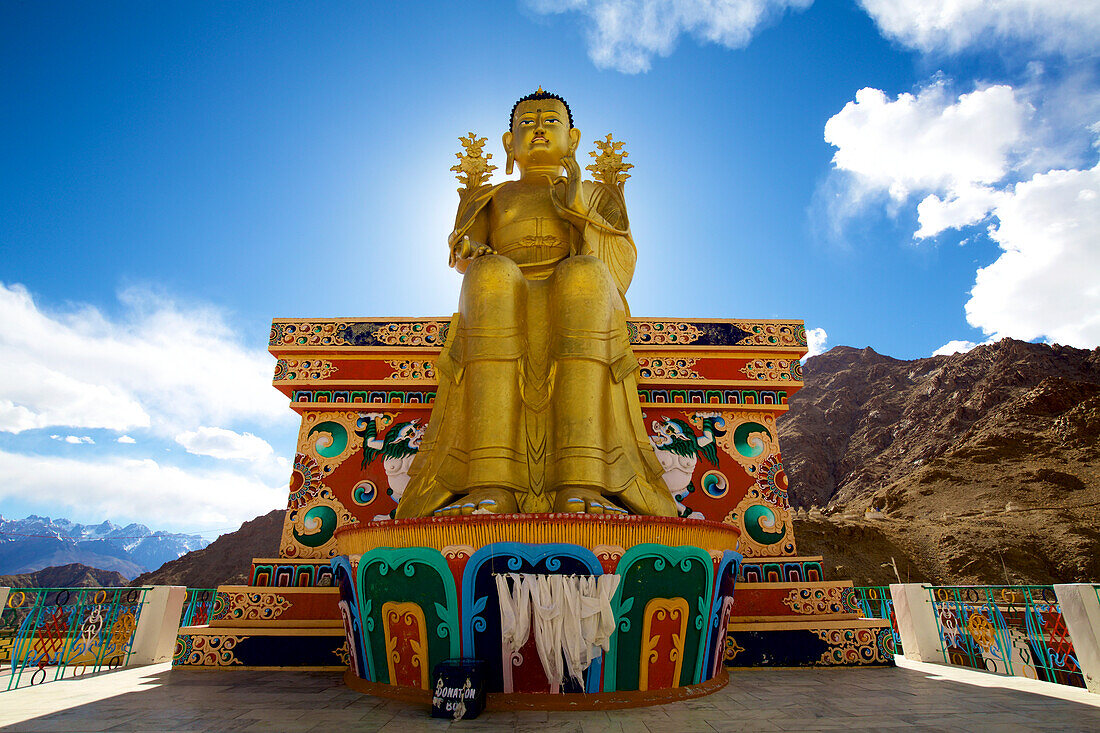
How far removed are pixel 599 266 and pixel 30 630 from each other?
506cm

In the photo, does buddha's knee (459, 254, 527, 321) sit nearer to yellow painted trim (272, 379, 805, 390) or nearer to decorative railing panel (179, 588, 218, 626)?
yellow painted trim (272, 379, 805, 390)

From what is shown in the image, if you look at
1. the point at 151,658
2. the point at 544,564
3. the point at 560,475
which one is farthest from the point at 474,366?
the point at 151,658

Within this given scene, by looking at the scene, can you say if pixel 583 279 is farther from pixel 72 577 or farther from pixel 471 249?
pixel 72 577

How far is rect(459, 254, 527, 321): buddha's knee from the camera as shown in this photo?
4344 millimetres

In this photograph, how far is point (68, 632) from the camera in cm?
489

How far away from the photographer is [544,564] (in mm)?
3203

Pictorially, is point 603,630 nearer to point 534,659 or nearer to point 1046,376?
point 534,659

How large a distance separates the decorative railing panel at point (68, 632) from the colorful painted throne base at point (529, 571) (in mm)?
2883

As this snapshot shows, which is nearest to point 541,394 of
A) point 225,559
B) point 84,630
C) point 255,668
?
point 255,668

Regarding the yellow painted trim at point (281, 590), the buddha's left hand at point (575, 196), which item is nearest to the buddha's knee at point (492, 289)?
the buddha's left hand at point (575, 196)

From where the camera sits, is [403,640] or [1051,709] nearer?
[1051,709]

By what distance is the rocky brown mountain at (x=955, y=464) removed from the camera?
74.8 feet

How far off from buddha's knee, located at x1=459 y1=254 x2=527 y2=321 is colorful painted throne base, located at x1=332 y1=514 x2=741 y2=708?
1619mm

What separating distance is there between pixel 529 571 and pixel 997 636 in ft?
13.8
